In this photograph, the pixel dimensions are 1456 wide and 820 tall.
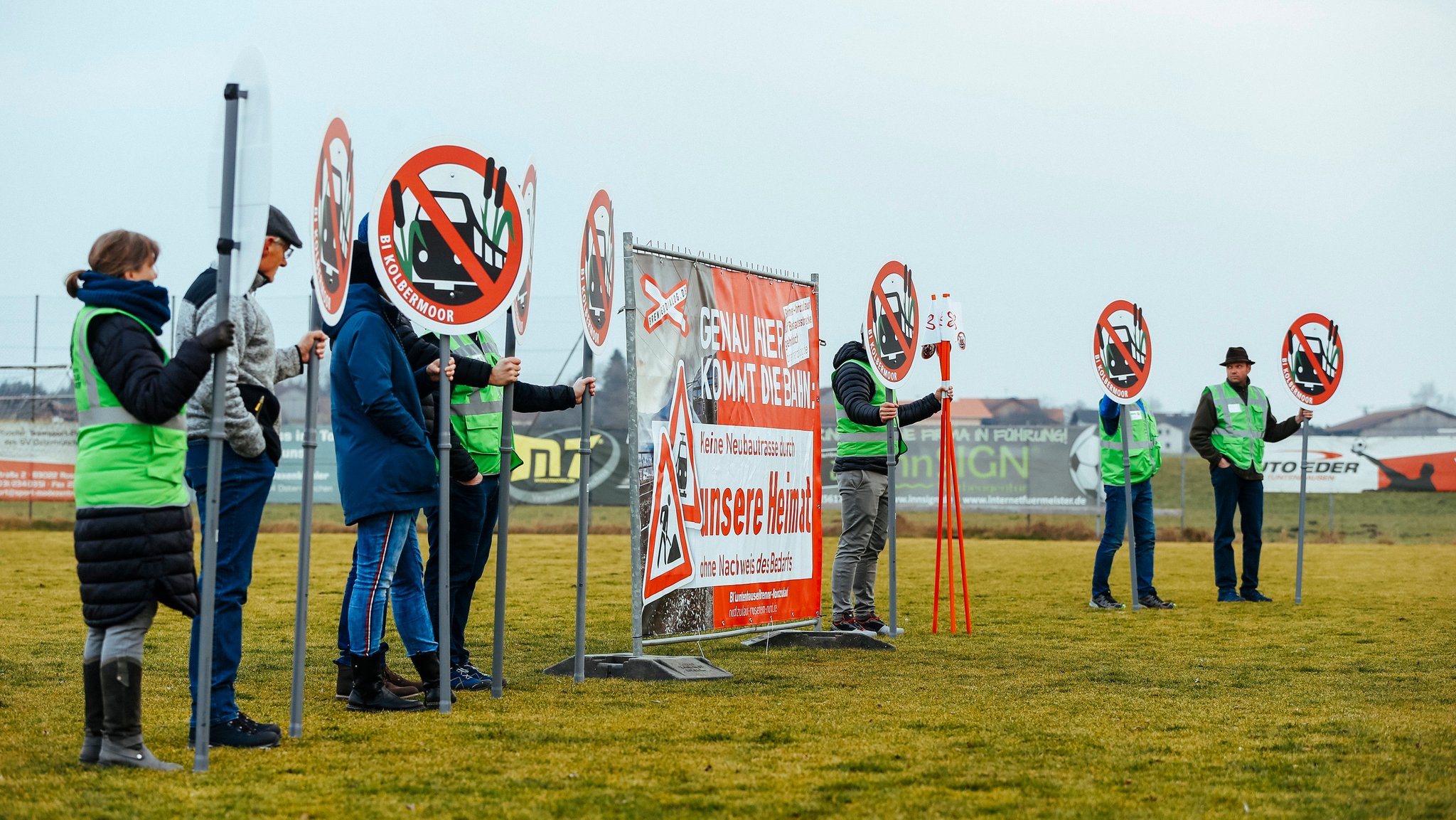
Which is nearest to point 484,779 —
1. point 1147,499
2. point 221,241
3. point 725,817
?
→ point 725,817

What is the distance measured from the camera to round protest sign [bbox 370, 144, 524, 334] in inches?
211

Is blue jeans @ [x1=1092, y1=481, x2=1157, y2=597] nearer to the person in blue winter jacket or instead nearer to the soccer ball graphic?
the person in blue winter jacket

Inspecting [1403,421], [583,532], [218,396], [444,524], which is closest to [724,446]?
[583,532]

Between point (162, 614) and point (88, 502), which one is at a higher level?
point (88, 502)

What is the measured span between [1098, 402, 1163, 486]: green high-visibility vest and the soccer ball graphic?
38.5ft

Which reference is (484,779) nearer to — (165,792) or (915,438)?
(165,792)

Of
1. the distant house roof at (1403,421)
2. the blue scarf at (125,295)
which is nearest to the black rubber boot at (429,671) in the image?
the blue scarf at (125,295)

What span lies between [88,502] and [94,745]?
879mm

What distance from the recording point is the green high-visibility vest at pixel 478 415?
6699 millimetres

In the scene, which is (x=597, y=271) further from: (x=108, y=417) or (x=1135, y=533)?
(x=1135, y=533)

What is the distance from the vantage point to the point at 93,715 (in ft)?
14.9

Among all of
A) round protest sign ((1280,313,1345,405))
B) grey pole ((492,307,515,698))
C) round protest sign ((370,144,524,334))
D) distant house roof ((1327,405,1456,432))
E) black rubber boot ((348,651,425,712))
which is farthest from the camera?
distant house roof ((1327,405,1456,432))

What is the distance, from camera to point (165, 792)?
4125 millimetres

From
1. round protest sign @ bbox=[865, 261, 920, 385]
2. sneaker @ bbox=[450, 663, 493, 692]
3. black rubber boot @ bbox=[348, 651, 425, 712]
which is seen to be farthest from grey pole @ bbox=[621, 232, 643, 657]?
round protest sign @ bbox=[865, 261, 920, 385]
